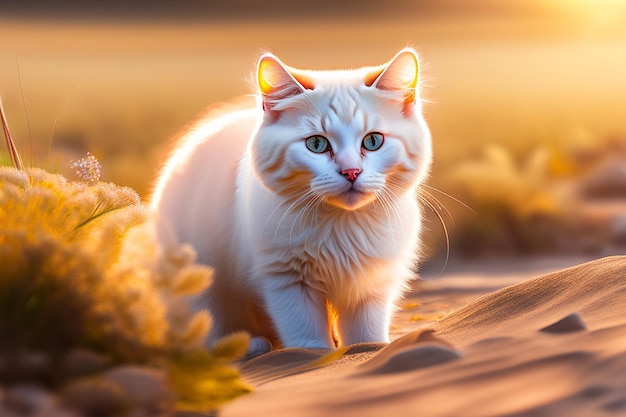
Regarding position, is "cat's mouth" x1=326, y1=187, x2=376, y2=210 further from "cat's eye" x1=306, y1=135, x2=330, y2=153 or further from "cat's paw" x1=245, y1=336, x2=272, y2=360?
"cat's paw" x1=245, y1=336, x2=272, y2=360

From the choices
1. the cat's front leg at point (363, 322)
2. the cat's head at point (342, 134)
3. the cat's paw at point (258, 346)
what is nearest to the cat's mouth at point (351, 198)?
the cat's head at point (342, 134)

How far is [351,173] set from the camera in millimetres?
2893

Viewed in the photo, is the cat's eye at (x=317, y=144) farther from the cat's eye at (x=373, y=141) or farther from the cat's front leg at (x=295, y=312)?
the cat's front leg at (x=295, y=312)

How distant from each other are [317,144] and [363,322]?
32.2 inches

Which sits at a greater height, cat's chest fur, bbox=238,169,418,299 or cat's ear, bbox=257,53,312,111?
cat's ear, bbox=257,53,312,111

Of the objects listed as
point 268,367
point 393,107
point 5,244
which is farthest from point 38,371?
point 393,107

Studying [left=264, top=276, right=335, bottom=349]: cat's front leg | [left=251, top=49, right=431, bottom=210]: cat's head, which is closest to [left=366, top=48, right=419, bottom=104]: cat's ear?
[left=251, top=49, right=431, bottom=210]: cat's head

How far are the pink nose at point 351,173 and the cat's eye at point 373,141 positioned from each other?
0.58 ft

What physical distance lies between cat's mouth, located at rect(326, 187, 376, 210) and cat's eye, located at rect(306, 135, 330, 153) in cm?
19

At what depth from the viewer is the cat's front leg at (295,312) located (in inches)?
128

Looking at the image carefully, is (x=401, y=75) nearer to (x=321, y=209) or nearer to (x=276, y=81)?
(x=276, y=81)

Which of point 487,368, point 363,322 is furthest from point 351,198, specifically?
point 487,368

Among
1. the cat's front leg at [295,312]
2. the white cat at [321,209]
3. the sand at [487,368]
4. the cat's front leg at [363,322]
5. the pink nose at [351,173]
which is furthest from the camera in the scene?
the cat's front leg at [363,322]

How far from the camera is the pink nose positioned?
2891 millimetres
